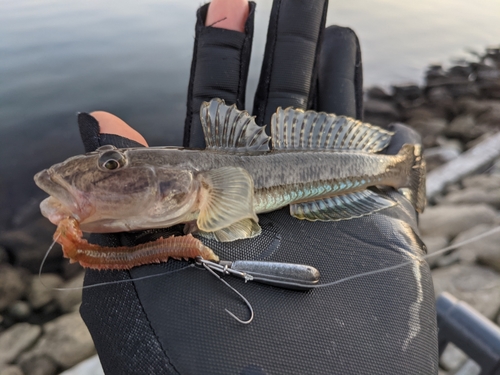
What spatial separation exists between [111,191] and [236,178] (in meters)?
0.67

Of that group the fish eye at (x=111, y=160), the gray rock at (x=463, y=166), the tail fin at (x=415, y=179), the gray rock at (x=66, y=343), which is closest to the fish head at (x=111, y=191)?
the fish eye at (x=111, y=160)

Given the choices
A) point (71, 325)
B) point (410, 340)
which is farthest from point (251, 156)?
point (71, 325)

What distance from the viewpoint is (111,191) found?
5.38 feet

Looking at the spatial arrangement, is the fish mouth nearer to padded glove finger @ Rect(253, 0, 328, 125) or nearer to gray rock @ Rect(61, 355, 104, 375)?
gray rock @ Rect(61, 355, 104, 375)

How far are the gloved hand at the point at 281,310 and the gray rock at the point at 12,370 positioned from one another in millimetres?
1937

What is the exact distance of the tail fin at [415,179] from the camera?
273 centimetres

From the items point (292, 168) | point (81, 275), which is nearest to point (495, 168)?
point (292, 168)

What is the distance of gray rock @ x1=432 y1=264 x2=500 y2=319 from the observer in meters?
3.14

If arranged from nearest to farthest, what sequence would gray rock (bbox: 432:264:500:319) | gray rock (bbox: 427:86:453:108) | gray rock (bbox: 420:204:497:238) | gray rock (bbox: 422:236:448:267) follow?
gray rock (bbox: 432:264:500:319), gray rock (bbox: 422:236:448:267), gray rock (bbox: 420:204:497:238), gray rock (bbox: 427:86:453:108)

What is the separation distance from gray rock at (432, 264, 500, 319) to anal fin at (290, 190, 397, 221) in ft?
4.88

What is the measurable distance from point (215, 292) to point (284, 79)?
220 centimetres

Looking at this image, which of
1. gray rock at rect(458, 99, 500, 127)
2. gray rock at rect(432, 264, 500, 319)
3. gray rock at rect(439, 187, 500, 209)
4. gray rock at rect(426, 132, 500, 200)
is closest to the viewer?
gray rock at rect(432, 264, 500, 319)

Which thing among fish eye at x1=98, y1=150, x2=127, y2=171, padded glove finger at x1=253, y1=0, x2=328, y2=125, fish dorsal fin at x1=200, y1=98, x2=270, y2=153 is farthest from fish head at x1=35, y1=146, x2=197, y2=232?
padded glove finger at x1=253, y1=0, x2=328, y2=125

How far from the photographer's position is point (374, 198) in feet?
8.04
